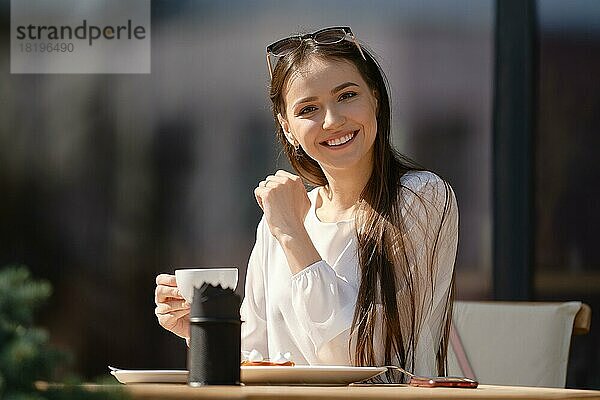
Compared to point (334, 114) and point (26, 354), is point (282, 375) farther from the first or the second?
point (334, 114)

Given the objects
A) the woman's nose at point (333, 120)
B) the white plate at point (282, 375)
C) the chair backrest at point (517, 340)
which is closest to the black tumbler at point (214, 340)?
the white plate at point (282, 375)

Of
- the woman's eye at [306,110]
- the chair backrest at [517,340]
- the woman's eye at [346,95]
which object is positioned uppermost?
the woman's eye at [346,95]

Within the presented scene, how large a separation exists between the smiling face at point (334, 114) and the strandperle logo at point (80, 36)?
5.54 feet

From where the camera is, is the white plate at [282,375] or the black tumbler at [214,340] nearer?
the black tumbler at [214,340]

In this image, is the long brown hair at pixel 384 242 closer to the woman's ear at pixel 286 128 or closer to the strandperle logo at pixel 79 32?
the woman's ear at pixel 286 128

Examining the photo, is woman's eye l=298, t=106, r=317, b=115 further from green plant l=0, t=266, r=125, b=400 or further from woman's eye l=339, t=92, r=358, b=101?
green plant l=0, t=266, r=125, b=400

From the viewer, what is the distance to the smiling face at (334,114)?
2219mm

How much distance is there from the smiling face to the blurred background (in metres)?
1.49

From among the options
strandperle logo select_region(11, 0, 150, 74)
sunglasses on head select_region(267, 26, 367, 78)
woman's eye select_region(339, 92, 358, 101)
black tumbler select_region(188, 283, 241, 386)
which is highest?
strandperle logo select_region(11, 0, 150, 74)

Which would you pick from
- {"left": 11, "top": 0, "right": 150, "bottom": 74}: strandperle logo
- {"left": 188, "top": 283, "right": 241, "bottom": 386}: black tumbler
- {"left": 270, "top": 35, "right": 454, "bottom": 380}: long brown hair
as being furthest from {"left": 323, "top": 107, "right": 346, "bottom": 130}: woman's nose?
{"left": 11, "top": 0, "right": 150, "bottom": 74}: strandperle logo

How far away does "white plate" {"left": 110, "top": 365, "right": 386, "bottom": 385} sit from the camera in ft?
4.73

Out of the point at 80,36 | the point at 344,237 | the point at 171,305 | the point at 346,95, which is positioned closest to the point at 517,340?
the point at 344,237

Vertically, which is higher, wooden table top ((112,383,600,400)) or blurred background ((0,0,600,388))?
blurred background ((0,0,600,388))

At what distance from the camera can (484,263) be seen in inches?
144
